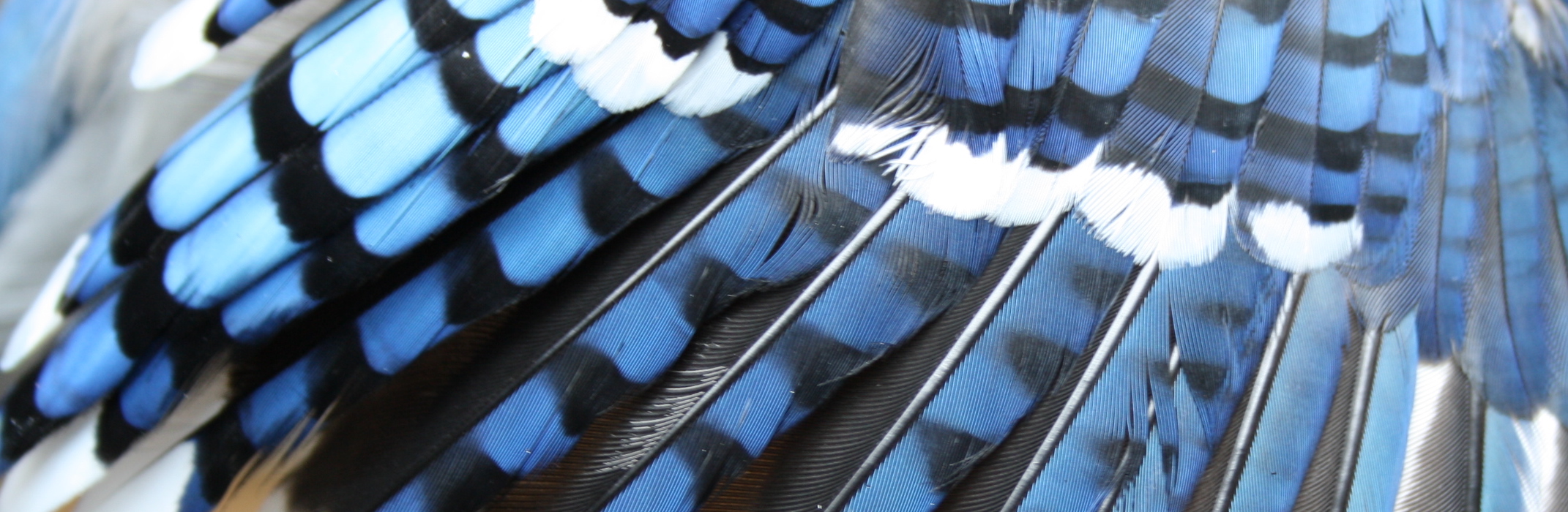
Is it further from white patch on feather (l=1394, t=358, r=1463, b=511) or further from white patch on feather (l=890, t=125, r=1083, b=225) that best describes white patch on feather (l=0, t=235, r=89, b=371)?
white patch on feather (l=1394, t=358, r=1463, b=511)

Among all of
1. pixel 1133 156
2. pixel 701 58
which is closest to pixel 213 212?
pixel 701 58

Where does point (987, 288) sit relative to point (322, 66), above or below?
below

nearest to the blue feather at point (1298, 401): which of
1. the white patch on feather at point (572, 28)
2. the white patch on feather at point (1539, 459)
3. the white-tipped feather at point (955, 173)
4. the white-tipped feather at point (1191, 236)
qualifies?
the white-tipped feather at point (1191, 236)

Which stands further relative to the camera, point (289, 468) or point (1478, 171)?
point (1478, 171)

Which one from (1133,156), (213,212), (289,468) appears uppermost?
(213,212)

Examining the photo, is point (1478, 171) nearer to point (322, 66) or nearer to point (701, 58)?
point (701, 58)
